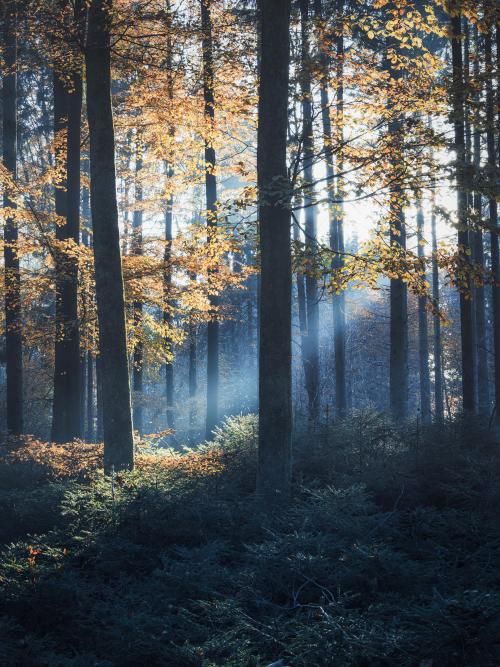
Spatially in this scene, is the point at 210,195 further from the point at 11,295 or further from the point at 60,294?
the point at 11,295

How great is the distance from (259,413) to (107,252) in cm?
382

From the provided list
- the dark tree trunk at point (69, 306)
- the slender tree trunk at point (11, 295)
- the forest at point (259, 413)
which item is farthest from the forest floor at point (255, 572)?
Result: the slender tree trunk at point (11, 295)

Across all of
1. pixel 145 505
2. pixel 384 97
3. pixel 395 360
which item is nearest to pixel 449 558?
pixel 145 505

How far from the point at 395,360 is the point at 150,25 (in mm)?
10235

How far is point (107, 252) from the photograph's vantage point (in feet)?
33.7

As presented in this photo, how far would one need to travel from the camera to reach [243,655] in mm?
3912

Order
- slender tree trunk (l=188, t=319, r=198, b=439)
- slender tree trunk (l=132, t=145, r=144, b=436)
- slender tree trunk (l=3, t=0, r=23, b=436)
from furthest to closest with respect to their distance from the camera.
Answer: slender tree trunk (l=188, t=319, r=198, b=439) < slender tree trunk (l=132, t=145, r=144, b=436) < slender tree trunk (l=3, t=0, r=23, b=436)

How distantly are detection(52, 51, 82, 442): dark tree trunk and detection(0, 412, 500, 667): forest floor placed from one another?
604 cm

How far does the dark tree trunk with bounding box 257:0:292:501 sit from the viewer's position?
8445mm

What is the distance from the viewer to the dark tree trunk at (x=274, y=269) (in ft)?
27.7

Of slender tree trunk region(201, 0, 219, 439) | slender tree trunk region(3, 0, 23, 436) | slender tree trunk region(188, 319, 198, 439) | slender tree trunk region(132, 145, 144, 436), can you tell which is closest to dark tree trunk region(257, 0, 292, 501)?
slender tree trunk region(201, 0, 219, 439)

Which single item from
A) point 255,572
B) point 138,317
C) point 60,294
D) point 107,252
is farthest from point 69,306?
point 255,572

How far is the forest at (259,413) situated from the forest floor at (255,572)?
0.03 metres

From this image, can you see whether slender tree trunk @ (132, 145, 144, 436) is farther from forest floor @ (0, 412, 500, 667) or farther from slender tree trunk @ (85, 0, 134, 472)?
forest floor @ (0, 412, 500, 667)
